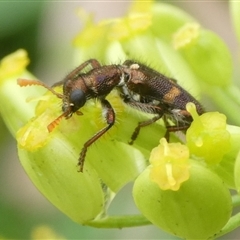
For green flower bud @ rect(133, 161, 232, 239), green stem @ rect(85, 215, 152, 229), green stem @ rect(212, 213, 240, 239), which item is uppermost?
Result: green flower bud @ rect(133, 161, 232, 239)

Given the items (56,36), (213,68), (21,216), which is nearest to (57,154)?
(213,68)

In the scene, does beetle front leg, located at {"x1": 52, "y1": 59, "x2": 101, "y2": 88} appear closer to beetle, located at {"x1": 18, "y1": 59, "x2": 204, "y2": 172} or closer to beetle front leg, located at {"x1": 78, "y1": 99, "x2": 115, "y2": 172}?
beetle, located at {"x1": 18, "y1": 59, "x2": 204, "y2": 172}

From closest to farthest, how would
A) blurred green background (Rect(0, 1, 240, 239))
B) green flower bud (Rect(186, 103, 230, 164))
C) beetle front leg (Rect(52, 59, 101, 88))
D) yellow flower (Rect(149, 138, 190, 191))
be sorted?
yellow flower (Rect(149, 138, 190, 191)) → green flower bud (Rect(186, 103, 230, 164)) → beetle front leg (Rect(52, 59, 101, 88)) → blurred green background (Rect(0, 1, 240, 239))

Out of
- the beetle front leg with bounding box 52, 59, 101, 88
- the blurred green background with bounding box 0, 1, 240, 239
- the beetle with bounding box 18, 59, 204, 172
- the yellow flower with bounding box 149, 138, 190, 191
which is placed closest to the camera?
the yellow flower with bounding box 149, 138, 190, 191

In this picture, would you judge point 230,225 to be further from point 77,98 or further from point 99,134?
point 77,98

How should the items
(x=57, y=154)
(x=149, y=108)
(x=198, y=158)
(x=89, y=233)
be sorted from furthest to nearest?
(x=89, y=233), (x=149, y=108), (x=57, y=154), (x=198, y=158)

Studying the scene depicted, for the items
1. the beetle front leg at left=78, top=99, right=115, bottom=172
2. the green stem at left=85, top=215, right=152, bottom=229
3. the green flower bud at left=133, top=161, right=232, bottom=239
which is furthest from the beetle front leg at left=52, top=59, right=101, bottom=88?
the green flower bud at left=133, top=161, right=232, bottom=239

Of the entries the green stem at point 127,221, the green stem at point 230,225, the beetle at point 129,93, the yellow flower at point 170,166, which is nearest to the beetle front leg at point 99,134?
the beetle at point 129,93

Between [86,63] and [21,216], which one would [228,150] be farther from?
[21,216]
